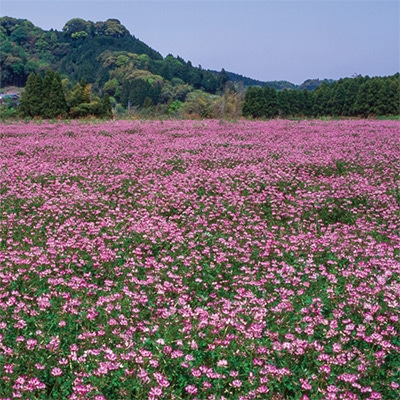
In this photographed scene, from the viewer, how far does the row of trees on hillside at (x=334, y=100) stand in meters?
50.0

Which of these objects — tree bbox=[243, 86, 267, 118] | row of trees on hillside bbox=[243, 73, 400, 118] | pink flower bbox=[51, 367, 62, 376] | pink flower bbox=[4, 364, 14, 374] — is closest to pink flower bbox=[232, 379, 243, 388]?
pink flower bbox=[51, 367, 62, 376]

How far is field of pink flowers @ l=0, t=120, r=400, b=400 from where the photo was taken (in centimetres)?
337

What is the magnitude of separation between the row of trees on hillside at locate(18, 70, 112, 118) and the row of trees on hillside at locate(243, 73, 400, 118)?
17.1 meters

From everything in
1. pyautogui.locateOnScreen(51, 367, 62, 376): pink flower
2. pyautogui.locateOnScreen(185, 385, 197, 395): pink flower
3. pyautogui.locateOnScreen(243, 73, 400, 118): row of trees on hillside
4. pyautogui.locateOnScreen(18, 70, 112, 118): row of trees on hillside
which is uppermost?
pyautogui.locateOnScreen(243, 73, 400, 118): row of trees on hillside

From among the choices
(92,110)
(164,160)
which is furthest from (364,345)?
(92,110)

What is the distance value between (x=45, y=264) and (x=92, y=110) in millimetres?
32603

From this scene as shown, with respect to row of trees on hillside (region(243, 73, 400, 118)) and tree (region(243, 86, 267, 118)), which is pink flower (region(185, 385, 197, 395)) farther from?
tree (region(243, 86, 267, 118))

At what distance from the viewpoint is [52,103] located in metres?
34.7

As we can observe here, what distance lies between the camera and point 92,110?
1428 inches

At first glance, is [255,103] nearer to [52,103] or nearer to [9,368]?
[52,103]

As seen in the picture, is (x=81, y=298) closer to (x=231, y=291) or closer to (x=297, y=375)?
(x=231, y=291)

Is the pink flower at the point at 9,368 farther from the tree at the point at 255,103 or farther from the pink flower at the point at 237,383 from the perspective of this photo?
the tree at the point at 255,103

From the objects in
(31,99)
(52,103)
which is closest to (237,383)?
(52,103)

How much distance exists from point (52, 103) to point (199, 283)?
32588 millimetres
